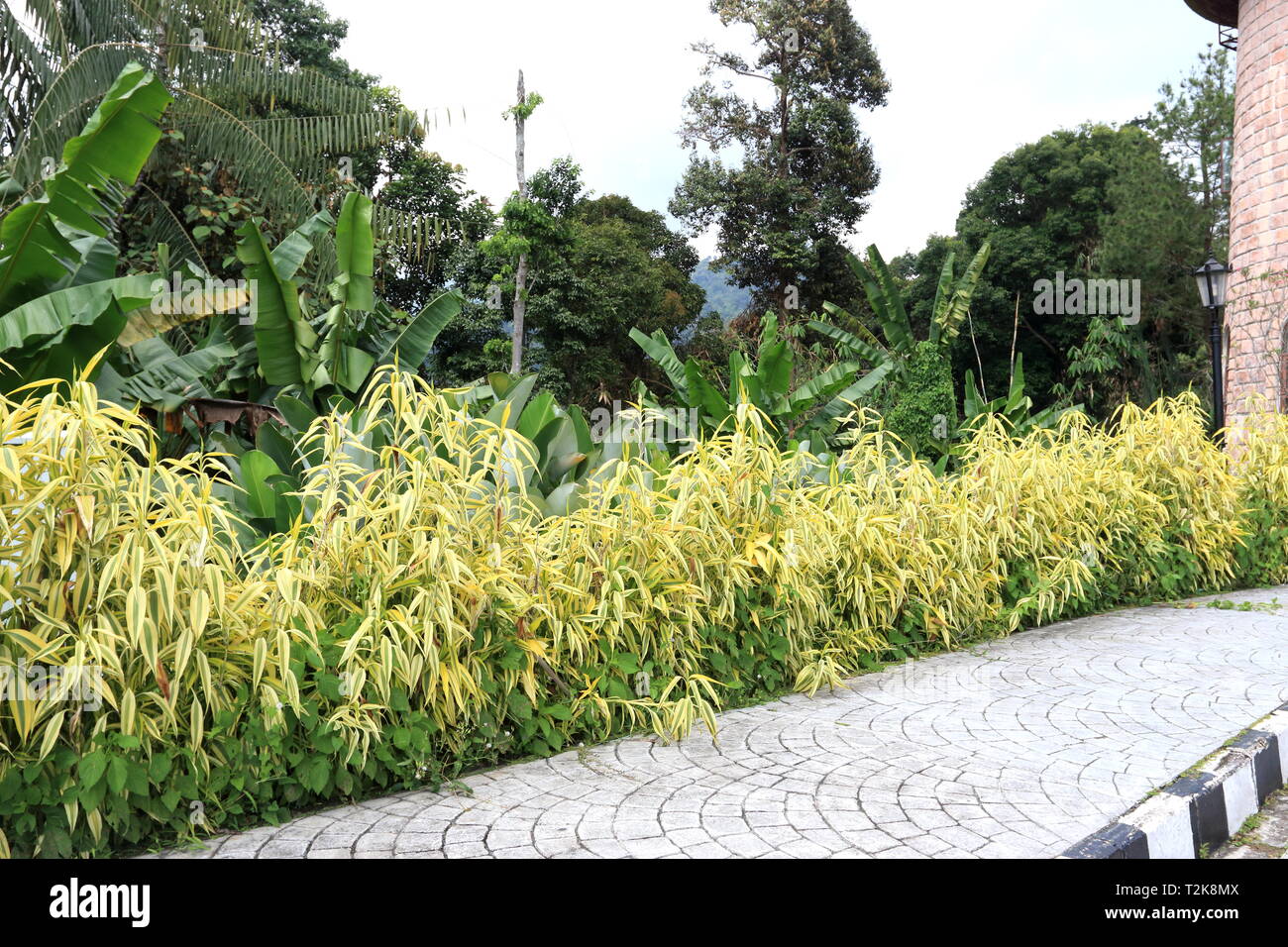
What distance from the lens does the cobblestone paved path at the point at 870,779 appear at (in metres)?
2.65

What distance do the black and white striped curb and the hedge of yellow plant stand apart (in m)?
1.49

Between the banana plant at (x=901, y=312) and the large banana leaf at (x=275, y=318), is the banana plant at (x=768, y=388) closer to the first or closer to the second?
the banana plant at (x=901, y=312)

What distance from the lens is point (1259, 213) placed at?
12.8m

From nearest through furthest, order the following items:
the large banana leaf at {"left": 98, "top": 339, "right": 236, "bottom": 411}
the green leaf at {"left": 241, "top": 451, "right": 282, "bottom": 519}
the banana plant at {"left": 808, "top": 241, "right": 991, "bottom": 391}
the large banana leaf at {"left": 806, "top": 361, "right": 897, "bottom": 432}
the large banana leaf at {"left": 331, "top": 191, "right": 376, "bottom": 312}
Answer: the green leaf at {"left": 241, "top": 451, "right": 282, "bottom": 519}
the large banana leaf at {"left": 98, "top": 339, "right": 236, "bottom": 411}
the large banana leaf at {"left": 331, "top": 191, "right": 376, "bottom": 312}
the large banana leaf at {"left": 806, "top": 361, "right": 897, "bottom": 432}
the banana plant at {"left": 808, "top": 241, "right": 991, "bottom": 391}

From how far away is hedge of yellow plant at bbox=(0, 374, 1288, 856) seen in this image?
101 inches

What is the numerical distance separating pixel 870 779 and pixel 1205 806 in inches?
43.0

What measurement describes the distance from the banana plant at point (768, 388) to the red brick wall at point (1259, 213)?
6.54 metres

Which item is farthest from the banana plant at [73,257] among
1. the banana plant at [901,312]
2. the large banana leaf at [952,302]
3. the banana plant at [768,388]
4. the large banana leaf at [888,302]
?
the large banana leaf at [952,302]

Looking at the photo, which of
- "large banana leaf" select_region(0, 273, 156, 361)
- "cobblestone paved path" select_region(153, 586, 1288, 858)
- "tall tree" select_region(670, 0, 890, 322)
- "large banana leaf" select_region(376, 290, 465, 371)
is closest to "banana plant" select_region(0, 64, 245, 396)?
"large banana leaf" select_region(0, 273, 156, 361)

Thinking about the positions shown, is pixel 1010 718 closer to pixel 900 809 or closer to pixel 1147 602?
pixel 900 809

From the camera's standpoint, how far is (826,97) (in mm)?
25406

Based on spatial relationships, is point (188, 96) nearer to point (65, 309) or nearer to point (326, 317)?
point (326, 317)

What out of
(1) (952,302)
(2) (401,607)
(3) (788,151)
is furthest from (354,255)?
(3) (788,151)

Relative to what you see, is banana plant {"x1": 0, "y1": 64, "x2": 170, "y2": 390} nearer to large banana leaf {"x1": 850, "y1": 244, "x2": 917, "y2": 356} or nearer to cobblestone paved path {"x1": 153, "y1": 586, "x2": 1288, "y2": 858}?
cobblestone paved path {"x1": 153, "y1": 586, "x2": 1288, "y2": 858}
